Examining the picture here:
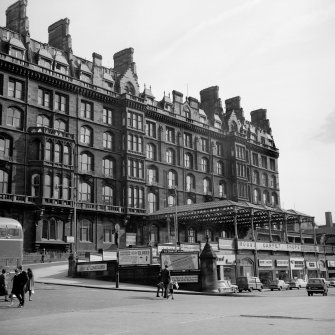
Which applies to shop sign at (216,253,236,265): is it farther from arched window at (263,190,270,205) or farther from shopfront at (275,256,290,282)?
arched window at (263,190,270,205)

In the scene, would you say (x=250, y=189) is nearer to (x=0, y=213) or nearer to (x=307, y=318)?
(x=0, y=213)

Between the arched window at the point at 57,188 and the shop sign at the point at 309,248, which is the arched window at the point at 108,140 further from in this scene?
the shop sign at the point at 309,248

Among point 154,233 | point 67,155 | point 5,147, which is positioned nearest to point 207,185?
point 154,233

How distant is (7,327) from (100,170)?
150 feet

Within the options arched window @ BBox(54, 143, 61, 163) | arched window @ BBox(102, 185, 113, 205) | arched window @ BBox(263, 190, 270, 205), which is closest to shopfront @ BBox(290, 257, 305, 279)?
arched window @ BBox(102, 185, 113, 205)

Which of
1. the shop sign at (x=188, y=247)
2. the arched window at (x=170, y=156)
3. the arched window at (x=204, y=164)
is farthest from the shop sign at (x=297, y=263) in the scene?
the arched window at (x=170, y=156)

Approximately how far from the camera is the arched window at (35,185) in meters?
50.2

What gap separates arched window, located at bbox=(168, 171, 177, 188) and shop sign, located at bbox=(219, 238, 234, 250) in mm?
21278

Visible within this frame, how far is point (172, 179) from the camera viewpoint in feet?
228

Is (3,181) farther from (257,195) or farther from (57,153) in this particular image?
(257,195)

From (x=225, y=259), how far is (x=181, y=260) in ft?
38.4

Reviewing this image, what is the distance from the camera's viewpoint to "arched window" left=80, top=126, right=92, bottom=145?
2274 inches

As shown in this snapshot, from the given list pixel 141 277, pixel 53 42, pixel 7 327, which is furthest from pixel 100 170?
pixel 7 327

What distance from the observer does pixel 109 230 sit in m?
57.8
